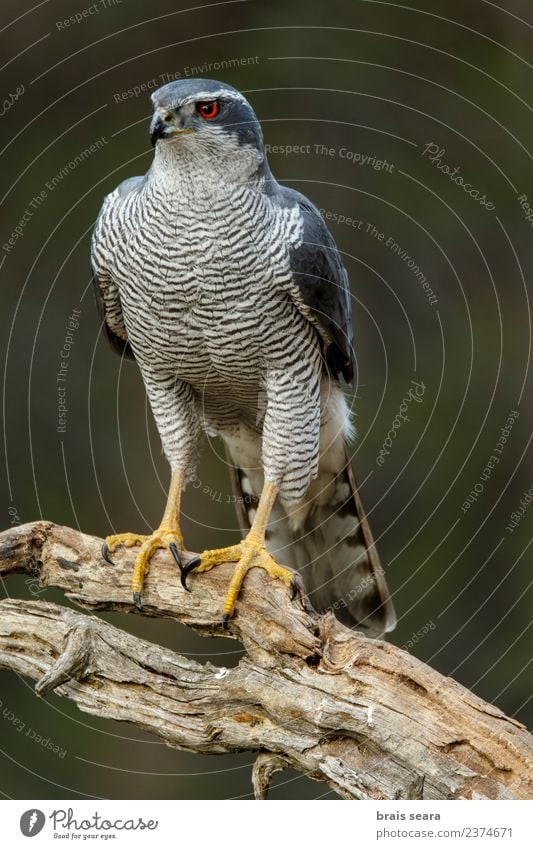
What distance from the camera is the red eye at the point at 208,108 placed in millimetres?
4055

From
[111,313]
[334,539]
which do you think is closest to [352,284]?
[334,539]

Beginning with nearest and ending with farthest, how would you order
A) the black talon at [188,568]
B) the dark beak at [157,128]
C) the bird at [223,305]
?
the dark beak at [157,128] → the bird at [223,305] → the black talon at [188,568]

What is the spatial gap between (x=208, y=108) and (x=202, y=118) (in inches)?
2.1

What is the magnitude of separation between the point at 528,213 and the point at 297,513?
3.62 m

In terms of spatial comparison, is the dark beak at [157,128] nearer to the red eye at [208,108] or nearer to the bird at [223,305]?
the bird at [223,305]

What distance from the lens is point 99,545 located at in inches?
179

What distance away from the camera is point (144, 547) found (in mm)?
4520

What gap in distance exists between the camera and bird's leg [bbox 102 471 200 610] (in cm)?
442

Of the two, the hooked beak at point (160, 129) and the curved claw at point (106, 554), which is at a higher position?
the hooked beak at point (160, 129)

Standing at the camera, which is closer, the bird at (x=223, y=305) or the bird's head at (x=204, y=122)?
the bird's head at (x=204, y=122)

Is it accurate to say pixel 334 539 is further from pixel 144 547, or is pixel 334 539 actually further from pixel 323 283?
pixel 323 283

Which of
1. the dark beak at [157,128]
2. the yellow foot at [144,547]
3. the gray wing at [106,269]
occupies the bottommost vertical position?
the yellow foot at [144,547]

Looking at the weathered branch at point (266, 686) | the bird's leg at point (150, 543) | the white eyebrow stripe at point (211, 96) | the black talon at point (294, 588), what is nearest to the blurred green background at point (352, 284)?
the bird's leg at point (150, 543)

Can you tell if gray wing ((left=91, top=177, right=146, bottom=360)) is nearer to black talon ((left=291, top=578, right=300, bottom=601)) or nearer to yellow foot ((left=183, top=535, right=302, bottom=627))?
yellow foot ((left=183, top=535, right=302, bottom=627))
